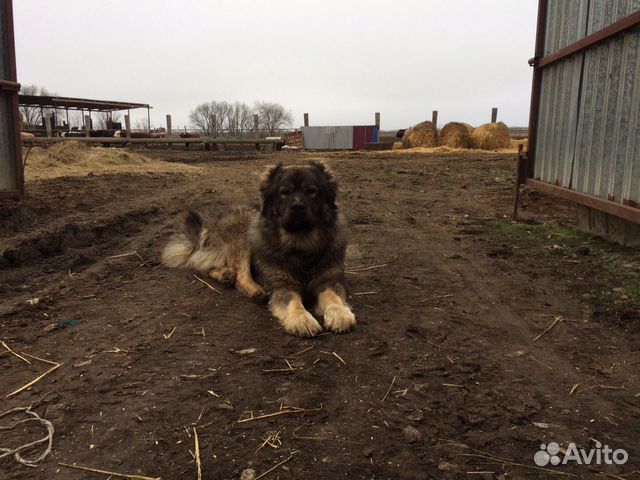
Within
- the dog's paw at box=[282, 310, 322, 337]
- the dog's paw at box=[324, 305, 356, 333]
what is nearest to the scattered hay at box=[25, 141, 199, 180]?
the dog's paw at box=[282, 310, 322, 337]

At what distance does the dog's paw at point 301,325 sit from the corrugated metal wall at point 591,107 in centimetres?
370

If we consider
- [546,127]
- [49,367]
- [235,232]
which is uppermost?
[546,127]

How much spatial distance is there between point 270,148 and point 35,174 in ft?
59.0

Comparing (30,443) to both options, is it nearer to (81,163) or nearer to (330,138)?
(81,163)

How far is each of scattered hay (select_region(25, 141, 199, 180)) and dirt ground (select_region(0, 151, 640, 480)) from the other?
7.74 metres

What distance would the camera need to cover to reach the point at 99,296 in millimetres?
4453

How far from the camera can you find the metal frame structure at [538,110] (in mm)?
5008

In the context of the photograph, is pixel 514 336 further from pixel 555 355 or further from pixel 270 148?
pixel 270 148

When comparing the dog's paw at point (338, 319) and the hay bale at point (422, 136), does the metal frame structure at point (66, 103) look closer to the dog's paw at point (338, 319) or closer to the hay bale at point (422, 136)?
the hay bale at point (422, 136)

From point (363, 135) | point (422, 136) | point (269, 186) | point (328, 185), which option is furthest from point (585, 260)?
point (363, 135)

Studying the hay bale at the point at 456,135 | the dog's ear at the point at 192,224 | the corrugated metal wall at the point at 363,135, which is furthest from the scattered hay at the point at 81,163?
the corrugated metal wall at the point at 363,135

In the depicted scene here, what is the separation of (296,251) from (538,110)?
5574 millimetres

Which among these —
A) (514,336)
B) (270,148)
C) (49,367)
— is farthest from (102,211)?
(270,148)

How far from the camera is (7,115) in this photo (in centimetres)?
734
